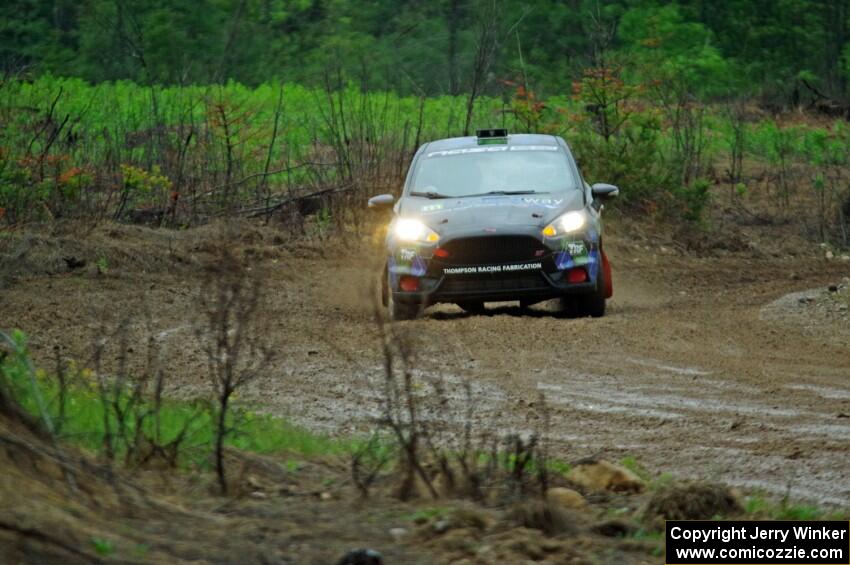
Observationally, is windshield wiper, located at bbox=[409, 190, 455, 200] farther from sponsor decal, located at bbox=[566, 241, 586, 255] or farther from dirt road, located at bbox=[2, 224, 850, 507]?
sponsor decal, located at bbox=[566, 241, 586, 255]

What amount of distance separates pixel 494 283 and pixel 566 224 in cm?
87

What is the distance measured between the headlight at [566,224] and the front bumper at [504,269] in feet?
0.22

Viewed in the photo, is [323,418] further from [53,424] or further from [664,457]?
[53,424]

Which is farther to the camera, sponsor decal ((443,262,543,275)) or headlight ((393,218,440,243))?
headlight ((393,218,440,243))

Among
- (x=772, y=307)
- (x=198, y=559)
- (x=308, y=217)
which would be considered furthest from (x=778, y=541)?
(x=308, y=217)

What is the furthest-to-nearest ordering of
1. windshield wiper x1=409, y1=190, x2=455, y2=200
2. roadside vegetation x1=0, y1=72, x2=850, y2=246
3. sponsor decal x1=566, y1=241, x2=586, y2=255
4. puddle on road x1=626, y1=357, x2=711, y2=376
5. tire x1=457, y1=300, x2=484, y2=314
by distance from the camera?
roadside vegetation x1=0, y1=72, x2=850, y2=246 < tire x1=457, y1=300, x2=484, y2=314 < windshield wiper x1=409, y1=190, x2=455, y2=200 < sponsor decal x1=566, y1=241, x2=586, y2=255 < puddle on road x1=626, y1=357, x2=711, y2=376

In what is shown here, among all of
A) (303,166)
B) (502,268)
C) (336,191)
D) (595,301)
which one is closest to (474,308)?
(595,301)

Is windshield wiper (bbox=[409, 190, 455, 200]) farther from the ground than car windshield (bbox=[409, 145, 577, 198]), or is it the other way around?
car windshield (bbox=[409, 145, 577, 198])

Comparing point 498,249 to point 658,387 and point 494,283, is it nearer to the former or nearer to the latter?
point 494,283

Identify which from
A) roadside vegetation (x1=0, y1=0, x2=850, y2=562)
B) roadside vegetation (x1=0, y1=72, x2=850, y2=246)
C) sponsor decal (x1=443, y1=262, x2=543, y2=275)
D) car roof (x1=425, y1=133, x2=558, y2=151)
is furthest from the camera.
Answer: roadside vegetation (x1=0, y1=72, x2=850, y2=246)

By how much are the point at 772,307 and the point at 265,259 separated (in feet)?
24.7

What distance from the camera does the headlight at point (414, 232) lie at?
1428 cm

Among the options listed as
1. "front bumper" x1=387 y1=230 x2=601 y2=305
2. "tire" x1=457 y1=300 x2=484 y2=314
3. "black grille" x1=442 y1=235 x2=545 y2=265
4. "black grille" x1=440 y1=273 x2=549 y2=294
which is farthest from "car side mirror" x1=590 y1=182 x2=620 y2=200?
"tire" x1=457 y1=300 x2=484 y2=314

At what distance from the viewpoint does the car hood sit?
46.6ft
